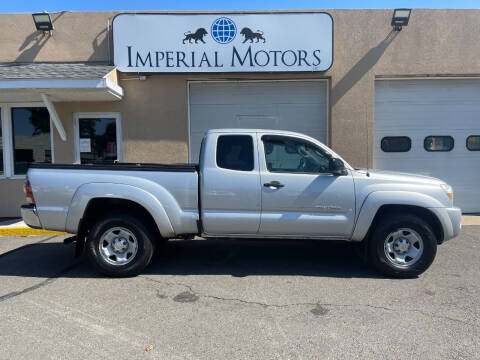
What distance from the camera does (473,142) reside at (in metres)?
9.32

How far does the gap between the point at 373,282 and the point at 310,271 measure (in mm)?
843

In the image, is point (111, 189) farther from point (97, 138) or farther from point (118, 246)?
point (97, 138)

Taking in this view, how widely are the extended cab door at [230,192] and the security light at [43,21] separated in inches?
251

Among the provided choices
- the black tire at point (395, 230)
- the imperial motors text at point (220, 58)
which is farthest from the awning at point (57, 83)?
the black tire at point (395, 230)

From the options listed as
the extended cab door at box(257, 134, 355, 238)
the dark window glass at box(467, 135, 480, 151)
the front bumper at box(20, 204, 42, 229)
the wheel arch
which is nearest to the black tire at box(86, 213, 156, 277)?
the front bumper at box(20, 204, 42, 229)

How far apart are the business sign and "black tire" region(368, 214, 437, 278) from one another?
4.93 meters

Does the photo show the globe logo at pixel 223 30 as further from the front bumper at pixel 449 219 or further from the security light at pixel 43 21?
the front bumper at pixel 449 219

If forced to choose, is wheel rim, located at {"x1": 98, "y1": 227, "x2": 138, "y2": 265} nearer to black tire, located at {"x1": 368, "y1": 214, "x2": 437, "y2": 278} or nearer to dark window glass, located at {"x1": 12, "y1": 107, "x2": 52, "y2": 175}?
black tire, located at {"x1": 368, "y1": 214, "x2": 437, "y2": 278}

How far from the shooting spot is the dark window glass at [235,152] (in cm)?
499

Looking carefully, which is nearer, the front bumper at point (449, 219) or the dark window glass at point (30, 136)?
the front bumper at point (449, 219)

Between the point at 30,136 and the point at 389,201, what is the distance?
27.4ft

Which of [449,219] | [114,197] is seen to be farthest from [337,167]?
[114,197]

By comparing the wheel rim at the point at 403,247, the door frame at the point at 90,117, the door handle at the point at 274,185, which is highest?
the door frame at the point at 90,117

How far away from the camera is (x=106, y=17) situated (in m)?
8.91
